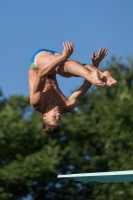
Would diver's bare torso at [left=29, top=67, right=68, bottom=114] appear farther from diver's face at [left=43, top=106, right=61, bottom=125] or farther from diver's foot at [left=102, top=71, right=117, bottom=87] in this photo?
diver's foot at [left=102, top=71, right=117, bottom=87]

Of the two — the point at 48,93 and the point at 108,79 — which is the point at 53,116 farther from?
the point at 108,79

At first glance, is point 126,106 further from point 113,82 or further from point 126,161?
point 113,82

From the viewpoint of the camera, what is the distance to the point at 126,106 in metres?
22.5

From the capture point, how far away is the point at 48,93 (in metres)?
8.58

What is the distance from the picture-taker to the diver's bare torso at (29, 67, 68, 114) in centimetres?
853

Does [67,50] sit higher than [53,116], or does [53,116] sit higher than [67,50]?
[67,50]

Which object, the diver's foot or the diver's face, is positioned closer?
the diver's foot

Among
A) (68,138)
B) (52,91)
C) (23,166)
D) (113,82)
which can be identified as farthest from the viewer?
(68,138)

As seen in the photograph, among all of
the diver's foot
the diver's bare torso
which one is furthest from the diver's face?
the diver's foot

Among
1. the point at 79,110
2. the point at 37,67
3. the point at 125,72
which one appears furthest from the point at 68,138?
the point at 37,67

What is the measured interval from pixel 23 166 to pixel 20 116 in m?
1.98

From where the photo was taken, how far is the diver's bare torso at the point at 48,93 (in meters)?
8.53

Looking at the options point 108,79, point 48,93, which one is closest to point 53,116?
point 48,93

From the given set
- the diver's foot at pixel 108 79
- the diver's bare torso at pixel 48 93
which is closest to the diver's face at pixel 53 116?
the diver's bare torso at pixel 48 93
